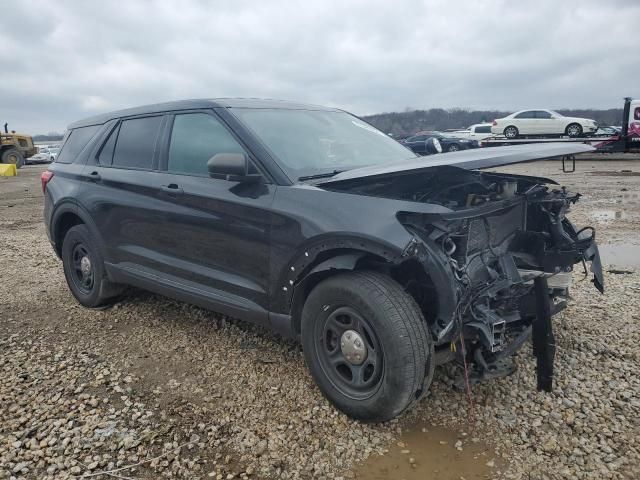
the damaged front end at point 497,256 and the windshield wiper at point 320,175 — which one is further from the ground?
the windshield wiper at point 320,175

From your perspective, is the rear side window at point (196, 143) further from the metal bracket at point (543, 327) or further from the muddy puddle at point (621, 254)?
the muddy puddle at point (621, 254)

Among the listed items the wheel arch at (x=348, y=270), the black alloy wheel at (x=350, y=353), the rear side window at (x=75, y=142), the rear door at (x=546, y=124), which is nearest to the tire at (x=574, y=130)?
the rear door at (x=546, y=124)

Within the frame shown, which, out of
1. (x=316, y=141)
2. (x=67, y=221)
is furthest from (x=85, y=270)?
(x=316, y=141)

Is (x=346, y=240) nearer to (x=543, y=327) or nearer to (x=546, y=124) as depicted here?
(x=543, y=327)

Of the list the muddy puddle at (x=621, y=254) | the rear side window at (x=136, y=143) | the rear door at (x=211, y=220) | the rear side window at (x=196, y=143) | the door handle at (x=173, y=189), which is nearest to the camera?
the rear door at (x=211, y=220)

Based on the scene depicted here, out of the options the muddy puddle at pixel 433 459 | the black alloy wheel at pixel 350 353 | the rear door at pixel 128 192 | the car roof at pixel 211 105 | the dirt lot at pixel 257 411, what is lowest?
the muddy puddle at pixel 433 459

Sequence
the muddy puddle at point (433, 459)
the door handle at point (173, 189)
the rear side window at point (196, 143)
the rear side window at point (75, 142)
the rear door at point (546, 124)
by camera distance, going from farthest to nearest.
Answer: the rear door at point (546, 124)
the rear side window at point (75, 142)
the door handle at point (173, 189)
the rear side window at point (196, 143)
the muddy puddle at point (433, 459)

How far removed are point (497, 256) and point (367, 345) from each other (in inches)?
35.4

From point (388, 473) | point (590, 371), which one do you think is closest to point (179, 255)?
point (388, 473)

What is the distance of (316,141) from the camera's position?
3666mm

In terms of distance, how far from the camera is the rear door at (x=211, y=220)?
3.19 metres

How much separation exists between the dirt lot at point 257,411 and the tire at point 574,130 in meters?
21.8

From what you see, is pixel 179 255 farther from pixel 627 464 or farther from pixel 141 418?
pixel 627 464

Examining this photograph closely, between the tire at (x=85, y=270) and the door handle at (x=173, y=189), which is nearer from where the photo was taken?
the door handle at (x=173, y=189)
